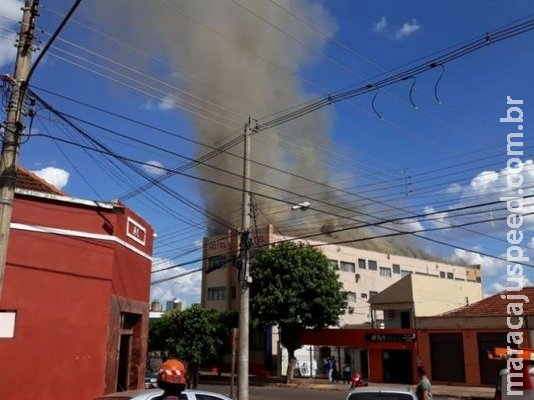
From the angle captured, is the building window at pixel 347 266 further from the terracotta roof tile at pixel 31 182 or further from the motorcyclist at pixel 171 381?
the motorcyclist at pixel 171 381

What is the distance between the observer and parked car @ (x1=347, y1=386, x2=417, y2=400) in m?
8.71

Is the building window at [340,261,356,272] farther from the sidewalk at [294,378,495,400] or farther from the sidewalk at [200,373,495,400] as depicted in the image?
the sidewalk at [294,378,495,400]

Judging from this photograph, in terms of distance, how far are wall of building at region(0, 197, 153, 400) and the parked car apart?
578cm

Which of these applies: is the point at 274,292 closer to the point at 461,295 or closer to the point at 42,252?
the point at 461,295

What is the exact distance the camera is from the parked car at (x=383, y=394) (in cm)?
871

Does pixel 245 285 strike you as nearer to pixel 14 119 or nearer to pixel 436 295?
pixel 14 119

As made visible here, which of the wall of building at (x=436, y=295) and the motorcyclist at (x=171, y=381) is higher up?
the wall of building at (x=436, y=295)

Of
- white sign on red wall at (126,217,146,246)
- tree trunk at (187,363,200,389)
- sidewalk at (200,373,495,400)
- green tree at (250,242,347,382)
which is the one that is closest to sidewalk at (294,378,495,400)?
sidewalk at (200,373,495,400)

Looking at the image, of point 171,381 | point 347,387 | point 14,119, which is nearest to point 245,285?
point 14,119

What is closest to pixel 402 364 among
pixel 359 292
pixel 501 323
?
pixel 501 323

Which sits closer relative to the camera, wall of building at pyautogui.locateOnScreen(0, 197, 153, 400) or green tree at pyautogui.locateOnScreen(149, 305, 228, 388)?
wall of building at pyautogui.locateOnScreen(0, 197, 153, 400)

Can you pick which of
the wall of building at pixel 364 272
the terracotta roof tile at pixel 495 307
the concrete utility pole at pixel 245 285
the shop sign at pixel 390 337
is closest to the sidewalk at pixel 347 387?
the shop sign at pixel 390 337

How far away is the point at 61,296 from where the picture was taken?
38.3ft

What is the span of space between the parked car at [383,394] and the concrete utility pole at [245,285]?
755 cm
